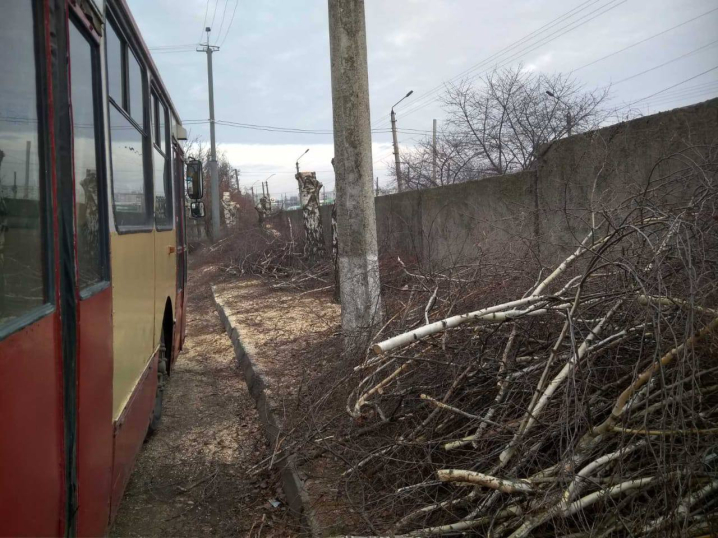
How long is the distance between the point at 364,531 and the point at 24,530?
5.85 feet

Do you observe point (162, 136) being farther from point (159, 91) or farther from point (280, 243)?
point (280, 243)

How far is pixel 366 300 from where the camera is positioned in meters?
6.07

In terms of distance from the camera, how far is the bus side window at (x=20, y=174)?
166 centimetres

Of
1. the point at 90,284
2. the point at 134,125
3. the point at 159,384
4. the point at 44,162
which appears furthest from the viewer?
the point at 159,384

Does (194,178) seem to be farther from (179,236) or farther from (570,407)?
(570,407)

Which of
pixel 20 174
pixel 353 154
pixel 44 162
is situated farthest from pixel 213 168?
pixel 20 174

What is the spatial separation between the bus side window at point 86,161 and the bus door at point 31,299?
249 mm

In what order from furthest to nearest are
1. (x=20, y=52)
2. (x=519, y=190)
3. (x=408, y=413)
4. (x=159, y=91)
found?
(x=519, y=190), (x=159, y=91), (x=408, y=413), (x=20, y=52)

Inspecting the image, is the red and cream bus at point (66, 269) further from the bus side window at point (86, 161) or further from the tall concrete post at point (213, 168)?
the tall concrete post at point (213, 168)

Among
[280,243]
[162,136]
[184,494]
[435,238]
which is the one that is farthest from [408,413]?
[280,243]

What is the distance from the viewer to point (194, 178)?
7.45 meters

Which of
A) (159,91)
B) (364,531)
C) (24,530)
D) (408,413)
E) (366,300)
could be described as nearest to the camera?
(24,530)

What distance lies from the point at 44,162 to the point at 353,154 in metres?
4.43

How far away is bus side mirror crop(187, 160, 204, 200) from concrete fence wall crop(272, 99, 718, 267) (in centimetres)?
278
